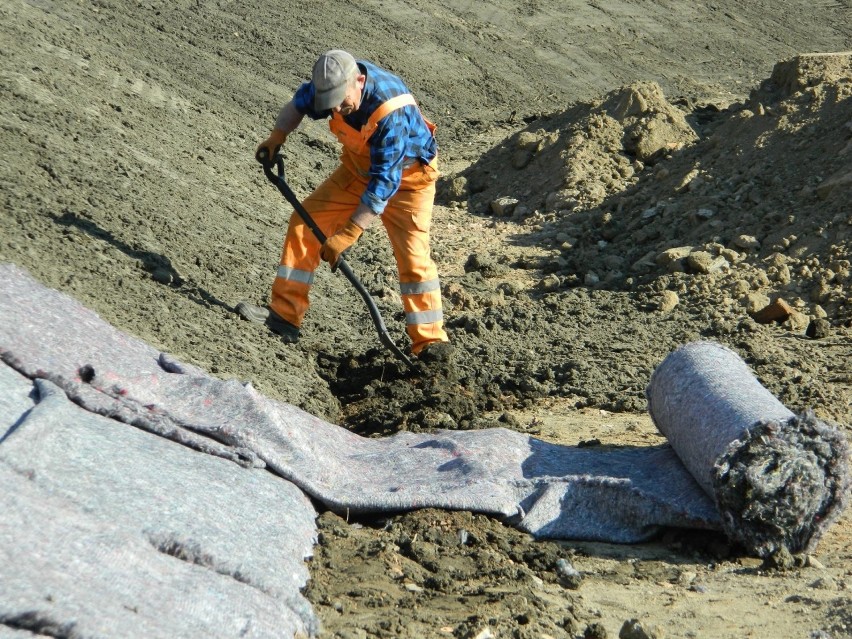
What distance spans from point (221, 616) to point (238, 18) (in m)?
12.8

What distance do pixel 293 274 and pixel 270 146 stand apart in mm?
764

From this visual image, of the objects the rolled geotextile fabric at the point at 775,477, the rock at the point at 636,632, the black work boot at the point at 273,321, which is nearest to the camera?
the rock at the point at 636,632

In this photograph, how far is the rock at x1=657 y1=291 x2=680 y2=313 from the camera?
26.6ft

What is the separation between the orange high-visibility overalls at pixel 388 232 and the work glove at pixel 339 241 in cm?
40

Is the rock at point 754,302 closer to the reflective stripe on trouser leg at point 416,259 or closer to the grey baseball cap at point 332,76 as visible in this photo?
the reflective stripe on trouser leg at point 416,259

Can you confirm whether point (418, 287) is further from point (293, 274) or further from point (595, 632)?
→ point (595, 632)

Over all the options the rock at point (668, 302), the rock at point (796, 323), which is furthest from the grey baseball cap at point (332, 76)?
the rock at point (796, 323)

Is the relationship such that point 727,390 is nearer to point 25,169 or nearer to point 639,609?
point 639,609

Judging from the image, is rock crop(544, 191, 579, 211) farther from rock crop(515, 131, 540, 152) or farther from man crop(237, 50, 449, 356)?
man crop(237, 50, 449, 356)

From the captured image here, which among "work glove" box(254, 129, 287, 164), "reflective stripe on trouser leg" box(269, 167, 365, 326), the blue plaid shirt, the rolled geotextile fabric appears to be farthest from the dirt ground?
the blue plaid shirt

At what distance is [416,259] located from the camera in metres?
6.51

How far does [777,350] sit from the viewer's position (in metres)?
7.10

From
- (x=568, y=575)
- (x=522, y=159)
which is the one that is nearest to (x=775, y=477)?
(x=568, y=575)

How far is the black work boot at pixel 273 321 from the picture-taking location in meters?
6.72
